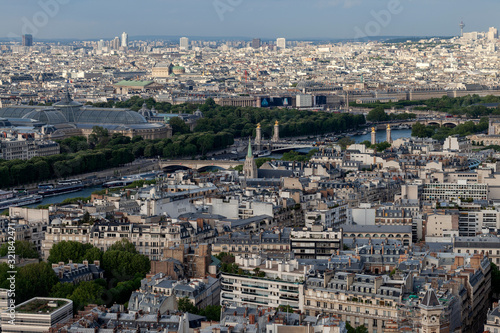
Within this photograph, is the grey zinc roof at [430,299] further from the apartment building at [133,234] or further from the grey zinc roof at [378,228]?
the grey zinc roof at [378,228]

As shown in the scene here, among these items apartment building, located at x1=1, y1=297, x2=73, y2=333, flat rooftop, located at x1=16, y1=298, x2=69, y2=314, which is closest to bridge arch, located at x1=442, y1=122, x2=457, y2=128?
flat rooftop, located at x1=16, y1=298, x2=69, y2=314

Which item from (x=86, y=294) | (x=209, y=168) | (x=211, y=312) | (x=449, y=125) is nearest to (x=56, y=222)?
(x=86, y=294)

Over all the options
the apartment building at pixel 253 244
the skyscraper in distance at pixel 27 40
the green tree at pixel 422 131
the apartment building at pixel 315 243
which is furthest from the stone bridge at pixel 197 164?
the skyscraper in distance at pixel 27 40

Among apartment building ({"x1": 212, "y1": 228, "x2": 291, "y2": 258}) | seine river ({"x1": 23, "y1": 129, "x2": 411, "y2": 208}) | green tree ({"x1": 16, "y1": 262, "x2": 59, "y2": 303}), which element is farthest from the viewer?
seine river ({"x1": 23, "y1": 129, "x2": 411, "y2": 208})

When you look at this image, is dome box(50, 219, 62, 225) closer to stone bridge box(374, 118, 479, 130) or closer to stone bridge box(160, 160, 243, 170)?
stone bridge box(160, 160, 243, 170)

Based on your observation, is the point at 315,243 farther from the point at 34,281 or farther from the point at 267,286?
the point at 34,281

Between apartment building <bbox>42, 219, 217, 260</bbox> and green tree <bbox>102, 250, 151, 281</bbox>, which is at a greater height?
apartment building <bbox>42, 219, 217, 260</bbox>

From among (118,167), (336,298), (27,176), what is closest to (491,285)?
(336,298)

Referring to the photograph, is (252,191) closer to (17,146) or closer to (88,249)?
(88,249)
